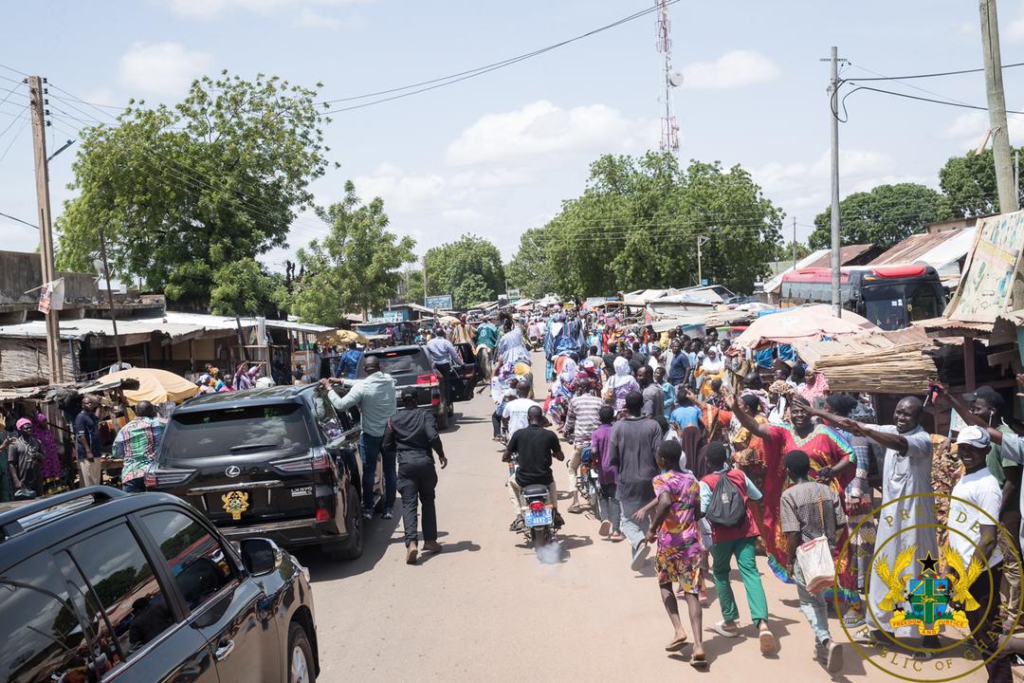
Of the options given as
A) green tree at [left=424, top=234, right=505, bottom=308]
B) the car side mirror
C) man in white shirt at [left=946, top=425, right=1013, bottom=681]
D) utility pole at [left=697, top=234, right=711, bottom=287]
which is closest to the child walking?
man in white shirt at [left=946, top=425, right=1013, bottom=681]

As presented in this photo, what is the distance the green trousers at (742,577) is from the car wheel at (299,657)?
117 inches

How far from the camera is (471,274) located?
102 m

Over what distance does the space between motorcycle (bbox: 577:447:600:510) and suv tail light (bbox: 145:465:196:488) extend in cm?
412

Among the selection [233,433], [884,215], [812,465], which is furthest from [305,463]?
[884,215]

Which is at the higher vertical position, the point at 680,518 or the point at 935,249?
the point at 935,249

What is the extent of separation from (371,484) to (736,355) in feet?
27.9

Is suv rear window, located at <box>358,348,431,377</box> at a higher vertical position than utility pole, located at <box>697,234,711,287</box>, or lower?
lower

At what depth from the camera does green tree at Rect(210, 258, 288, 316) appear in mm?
34938

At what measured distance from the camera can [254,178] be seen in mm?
38125

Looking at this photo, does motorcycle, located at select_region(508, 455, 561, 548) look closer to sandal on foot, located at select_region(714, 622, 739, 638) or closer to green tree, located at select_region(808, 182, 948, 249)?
sandal on foot, located at select_region(714, 622, 739, 638)

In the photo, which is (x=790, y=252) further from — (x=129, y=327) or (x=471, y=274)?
(x=129, y=327)

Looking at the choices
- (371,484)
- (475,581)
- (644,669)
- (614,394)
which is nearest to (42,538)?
(644,669)

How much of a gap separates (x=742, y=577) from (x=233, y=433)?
4716 millimetres

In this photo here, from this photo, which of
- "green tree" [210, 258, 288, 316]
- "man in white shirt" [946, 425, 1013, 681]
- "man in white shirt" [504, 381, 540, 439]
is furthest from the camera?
"green tree" [210, 258, 288, 316]
